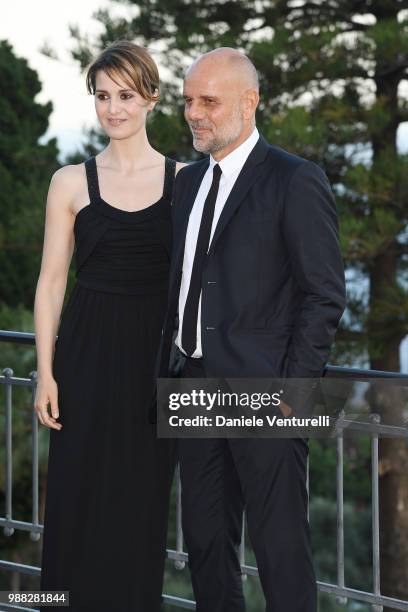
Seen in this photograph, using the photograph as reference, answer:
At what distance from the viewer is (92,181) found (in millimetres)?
3371

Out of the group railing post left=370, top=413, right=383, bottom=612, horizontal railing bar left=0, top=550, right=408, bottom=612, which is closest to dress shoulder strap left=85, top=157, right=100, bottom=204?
railing post left=370, top=413, right=383, bottom=612

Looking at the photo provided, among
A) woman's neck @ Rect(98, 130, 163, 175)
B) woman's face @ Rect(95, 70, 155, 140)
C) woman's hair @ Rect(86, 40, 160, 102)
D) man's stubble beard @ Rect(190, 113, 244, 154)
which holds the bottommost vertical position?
man's stubble beard @ Rect(190, 113, 244, 154)

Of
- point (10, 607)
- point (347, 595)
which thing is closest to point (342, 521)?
point (347, 595)

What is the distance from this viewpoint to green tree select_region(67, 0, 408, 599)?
46.9 feet

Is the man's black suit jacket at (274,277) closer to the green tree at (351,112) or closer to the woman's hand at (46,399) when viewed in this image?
the woman's hand at (46,399)

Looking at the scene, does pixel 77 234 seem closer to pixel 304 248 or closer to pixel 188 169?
pixel 188 169

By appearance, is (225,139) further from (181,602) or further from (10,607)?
(10,607)

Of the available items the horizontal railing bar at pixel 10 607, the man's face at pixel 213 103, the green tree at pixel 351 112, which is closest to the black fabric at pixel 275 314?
the man's face at pixel 213 103

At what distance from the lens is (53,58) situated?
51.7 ft

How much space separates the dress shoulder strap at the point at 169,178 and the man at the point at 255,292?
439 millimetres

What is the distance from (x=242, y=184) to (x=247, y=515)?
857mm

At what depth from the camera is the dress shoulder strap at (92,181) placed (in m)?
3.34

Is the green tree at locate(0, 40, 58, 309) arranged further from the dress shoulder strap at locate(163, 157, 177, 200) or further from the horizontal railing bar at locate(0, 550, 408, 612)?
the dress shoulder strap at locate(163, 157, 177, 200)

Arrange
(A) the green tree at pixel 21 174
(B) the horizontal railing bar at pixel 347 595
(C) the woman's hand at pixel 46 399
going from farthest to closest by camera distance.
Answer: (A) the green tree at pixel 21 174, (B) the horizontal railing bar at pixel 347 595, (C) the woman's hand at pixel 46 399
